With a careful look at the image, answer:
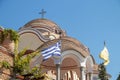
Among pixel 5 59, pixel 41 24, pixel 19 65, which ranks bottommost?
pixel 19 65

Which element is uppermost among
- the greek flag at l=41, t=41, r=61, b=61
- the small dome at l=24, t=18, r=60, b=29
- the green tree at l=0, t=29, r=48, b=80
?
the small dome at l=24, t=18, r=60, b=29

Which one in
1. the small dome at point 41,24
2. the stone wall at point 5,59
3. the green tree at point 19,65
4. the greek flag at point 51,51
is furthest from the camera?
the small dome at point 41,24

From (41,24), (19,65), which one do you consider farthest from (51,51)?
(41,24)

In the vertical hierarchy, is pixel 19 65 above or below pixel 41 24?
below

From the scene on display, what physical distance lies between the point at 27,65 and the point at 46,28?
14940mm

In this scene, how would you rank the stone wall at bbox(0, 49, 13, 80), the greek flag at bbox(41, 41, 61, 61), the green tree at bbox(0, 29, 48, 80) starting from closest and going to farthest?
the stone wall at bbox(0, 49, 13, 80), the green tree at bbox(0, 29, 48, 80), the greek flag at bbox(41, 41, 61, 61)

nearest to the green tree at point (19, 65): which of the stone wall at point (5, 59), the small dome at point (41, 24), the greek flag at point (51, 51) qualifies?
the stone wall at point (5, 59)

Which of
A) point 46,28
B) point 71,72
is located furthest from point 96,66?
point 46,28

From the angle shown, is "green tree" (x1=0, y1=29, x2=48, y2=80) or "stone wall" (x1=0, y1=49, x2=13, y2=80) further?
"green tree" (x1=0, y1=29, x2=48, y2=80)

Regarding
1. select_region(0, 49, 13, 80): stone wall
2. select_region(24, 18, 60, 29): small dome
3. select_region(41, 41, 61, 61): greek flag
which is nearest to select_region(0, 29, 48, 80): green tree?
select_region(0, 49, 13, 80): stone wall

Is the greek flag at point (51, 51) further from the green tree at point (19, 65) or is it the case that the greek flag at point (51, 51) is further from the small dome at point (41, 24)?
the small dome at point (41, 24)

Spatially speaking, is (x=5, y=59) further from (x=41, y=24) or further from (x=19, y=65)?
(x=41, y=24)

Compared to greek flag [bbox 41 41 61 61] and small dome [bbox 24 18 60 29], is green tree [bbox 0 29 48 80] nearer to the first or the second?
greek flag [bbox 41 41 61 61]

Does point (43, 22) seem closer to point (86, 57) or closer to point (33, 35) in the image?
point (33, 35)
